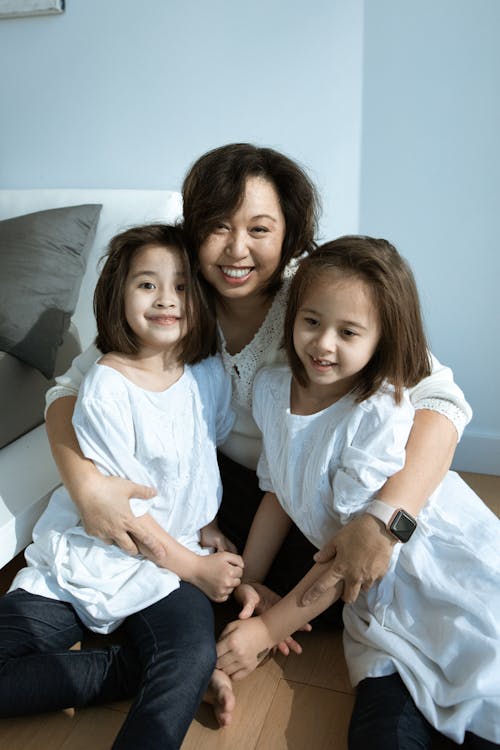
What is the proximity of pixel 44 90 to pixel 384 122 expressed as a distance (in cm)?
102

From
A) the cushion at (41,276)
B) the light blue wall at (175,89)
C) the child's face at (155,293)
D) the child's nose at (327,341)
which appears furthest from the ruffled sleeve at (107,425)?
the light blue wall at (175,89)

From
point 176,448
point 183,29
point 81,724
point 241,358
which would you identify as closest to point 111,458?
point 176,448

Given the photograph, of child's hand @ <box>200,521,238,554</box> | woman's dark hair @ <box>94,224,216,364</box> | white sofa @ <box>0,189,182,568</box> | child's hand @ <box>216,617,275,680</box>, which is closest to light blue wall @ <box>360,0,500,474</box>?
white sofa @ <box>0,189,182,568</box>

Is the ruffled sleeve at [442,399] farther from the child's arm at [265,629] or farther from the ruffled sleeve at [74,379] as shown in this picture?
the ruffled sleeve at [74,379]

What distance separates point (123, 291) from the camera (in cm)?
122

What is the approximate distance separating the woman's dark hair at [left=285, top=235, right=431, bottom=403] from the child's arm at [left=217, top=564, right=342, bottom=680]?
358mm

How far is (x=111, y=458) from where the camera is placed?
4.03 ft

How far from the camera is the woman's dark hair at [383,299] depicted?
1113 mm

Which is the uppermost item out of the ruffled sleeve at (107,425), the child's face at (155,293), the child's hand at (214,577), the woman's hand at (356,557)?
the child's face at (155,293)

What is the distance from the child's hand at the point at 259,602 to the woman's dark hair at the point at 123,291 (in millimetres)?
480

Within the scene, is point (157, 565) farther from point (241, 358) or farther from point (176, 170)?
point (176, 170)

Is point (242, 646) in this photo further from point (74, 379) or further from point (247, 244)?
point (247, 244)

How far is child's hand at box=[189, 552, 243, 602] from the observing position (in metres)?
1.27

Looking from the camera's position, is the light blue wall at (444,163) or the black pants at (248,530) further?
the light blue wall at (444,163)
